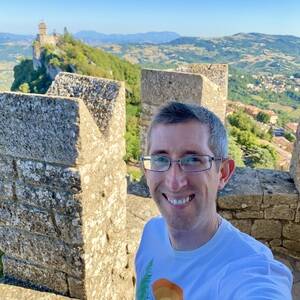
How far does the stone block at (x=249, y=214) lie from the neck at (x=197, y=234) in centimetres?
265

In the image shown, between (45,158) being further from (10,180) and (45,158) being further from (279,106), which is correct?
(279,106)

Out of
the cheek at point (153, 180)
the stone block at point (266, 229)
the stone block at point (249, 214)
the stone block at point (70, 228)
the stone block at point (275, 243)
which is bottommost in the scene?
the stone block at point (275, 243)

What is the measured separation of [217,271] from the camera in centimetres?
135

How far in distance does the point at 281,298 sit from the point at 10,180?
5.84 ft

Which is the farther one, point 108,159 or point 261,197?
point 261,197

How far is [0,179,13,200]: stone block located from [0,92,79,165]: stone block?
240 mm

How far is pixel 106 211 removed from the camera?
250 cm

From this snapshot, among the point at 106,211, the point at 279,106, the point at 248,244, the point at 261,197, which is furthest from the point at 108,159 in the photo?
the point at 279,106

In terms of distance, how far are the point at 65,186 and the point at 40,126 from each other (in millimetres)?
381

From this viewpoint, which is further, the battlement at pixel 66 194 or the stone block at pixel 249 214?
the stone block at pixel 249 214

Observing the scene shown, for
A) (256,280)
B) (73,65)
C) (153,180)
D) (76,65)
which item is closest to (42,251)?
(153,180)

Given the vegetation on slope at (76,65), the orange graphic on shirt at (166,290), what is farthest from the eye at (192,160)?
the vegetation on slope at (76,65)

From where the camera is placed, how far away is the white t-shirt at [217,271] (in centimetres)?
122

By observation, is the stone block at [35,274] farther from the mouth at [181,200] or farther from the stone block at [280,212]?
the stone block at [280,212]
